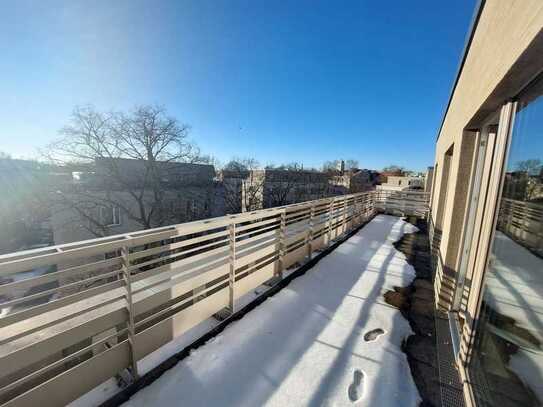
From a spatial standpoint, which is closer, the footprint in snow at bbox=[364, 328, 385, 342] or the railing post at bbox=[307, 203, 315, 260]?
the footprint in snow at bbox=[364, 328, 385, 342]

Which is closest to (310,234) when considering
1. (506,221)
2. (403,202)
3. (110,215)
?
(506,221)

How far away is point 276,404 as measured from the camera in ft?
4.60

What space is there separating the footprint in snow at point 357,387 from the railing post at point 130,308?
1.44m

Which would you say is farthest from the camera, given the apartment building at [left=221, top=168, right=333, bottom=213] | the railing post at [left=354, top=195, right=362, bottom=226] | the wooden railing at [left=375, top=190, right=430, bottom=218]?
the apartment building at [left=221, top=168, right=333, bottom=213]

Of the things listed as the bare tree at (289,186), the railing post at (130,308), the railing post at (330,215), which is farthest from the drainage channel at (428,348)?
the bare tree at (289,186)

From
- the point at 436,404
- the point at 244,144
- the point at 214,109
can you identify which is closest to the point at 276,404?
the point at 436,404

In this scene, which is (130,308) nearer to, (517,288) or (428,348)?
(517,288)

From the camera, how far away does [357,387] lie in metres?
1.54

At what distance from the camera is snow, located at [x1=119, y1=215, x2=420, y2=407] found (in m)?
1.45

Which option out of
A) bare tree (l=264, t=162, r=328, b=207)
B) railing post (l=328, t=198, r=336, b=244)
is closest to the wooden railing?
railing post (l=328, t=198, r=336, b=244)

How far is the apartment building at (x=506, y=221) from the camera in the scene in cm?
98

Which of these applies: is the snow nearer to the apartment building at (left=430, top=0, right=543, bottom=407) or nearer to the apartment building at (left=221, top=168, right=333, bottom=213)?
the apartment building at (left=430, top=0, right=543, bottom=407)

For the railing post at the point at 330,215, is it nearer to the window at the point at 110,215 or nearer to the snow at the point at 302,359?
the snow at the point at 302,359

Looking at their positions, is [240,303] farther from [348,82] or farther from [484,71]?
[348,82]
